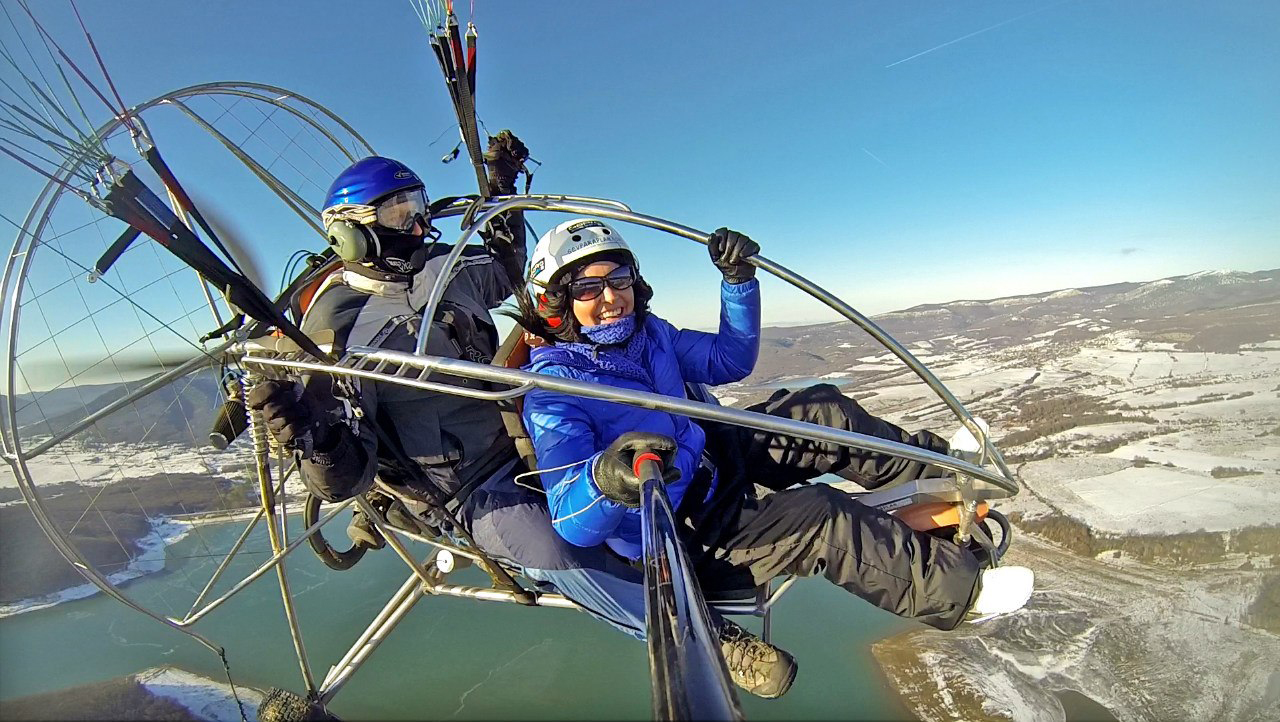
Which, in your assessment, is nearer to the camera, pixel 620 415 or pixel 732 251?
pixel 620 415

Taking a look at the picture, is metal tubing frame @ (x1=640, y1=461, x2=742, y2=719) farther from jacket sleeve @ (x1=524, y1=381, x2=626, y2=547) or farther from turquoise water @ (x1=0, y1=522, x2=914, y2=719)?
turquoise water @ (x1=0, y1=522, x2=914, y2=719)

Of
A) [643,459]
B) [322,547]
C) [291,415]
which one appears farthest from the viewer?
[322,547]

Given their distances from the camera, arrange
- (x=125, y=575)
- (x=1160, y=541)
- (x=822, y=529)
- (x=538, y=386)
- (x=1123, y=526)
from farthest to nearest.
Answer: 1. (x=125, y=575)
2. (x=1123, y=526)
3. (x=1160, y=541)
4. (x=822, y=529)
5. (x=538, y=386)

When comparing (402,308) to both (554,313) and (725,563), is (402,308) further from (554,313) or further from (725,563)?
(725,563)

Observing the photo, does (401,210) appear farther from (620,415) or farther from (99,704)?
(99,704)

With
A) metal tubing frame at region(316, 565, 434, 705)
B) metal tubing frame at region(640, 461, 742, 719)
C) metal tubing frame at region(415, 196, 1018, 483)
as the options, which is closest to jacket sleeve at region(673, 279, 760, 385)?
metal tubing frame at region(415, 196, 1018, 483)

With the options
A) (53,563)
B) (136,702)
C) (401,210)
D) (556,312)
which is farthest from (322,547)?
(53,563)
